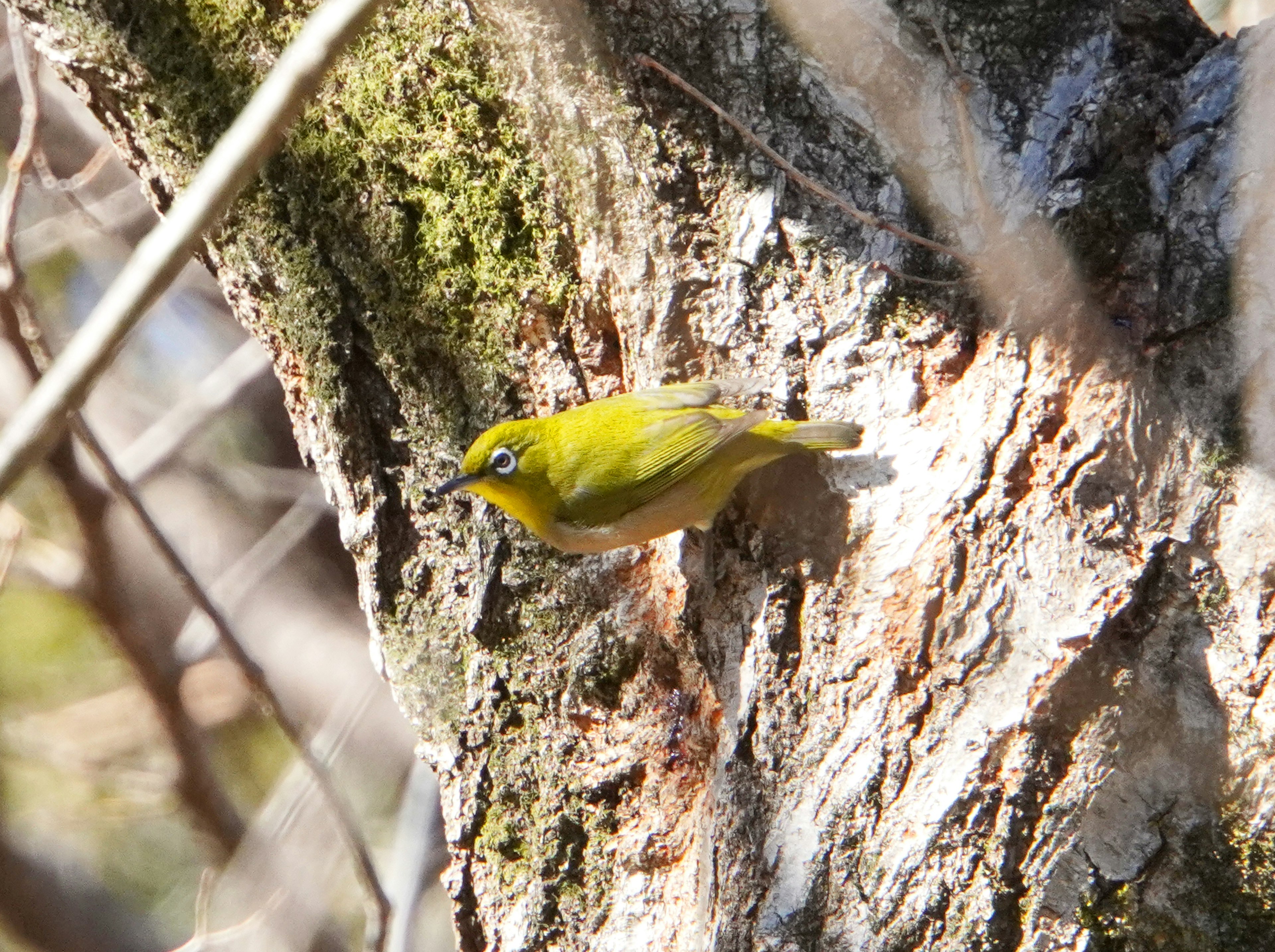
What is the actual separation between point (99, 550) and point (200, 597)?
1.66 m

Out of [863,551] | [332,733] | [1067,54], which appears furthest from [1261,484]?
[332,733]

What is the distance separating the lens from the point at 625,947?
2.27 m

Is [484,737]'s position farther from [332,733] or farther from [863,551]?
[332,733]

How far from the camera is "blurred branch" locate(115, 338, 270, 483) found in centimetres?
491

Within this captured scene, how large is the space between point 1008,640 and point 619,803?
0.91 metres

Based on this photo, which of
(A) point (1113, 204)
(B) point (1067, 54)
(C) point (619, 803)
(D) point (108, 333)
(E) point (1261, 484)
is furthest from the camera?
(C) point (619, 803)

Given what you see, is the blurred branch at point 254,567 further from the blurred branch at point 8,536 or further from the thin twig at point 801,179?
the thin twig at point 801,179

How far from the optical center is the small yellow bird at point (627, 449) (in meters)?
2.52

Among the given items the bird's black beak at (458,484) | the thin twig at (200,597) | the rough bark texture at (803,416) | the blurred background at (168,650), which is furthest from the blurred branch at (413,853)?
the bird's black beak at (458,484)

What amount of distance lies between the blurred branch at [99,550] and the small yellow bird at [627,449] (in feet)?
3.56

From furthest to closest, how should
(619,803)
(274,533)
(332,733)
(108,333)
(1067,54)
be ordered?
(274,533)
(332,733)
(619,803)
(1067,54)
(108,333)

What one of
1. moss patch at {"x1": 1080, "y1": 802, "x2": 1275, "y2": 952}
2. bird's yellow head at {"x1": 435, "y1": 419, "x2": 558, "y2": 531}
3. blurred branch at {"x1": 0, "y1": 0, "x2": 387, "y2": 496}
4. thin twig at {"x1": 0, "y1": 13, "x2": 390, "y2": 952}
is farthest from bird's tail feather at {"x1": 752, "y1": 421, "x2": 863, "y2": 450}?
thin twig at {"x1": 0, "y1": 13, "x2": 390, "y2": 952}

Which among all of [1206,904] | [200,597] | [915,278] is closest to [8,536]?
[200,597]

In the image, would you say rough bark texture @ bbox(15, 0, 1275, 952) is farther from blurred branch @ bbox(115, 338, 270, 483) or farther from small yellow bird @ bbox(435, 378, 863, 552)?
blurred branch @ bbox(115, 338, 270, 483)
